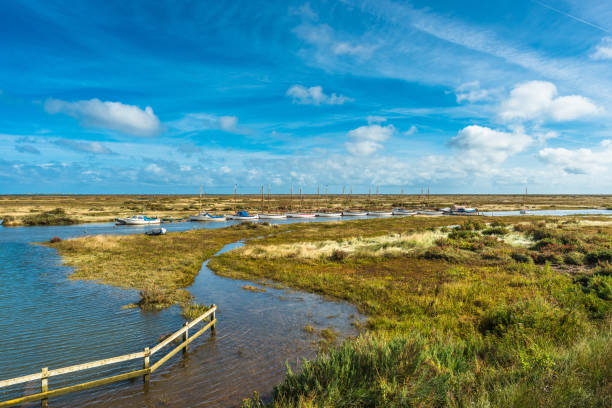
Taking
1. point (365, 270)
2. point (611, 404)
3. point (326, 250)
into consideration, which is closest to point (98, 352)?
point (611, 404)

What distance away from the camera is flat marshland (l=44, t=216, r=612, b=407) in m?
6.41

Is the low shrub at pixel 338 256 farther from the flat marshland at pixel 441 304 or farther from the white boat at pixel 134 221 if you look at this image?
the white boat at pixel 134 221

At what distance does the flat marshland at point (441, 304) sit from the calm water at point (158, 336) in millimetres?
1514

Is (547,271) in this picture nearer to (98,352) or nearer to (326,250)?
(326,250)

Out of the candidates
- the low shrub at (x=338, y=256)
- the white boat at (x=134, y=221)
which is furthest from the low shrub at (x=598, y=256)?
the white boat at (x=134, y=221)

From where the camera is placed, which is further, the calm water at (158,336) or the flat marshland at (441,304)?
the calm water at (158,336)

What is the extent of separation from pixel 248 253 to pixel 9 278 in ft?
57.3

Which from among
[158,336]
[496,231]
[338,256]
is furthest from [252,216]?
[158,336]

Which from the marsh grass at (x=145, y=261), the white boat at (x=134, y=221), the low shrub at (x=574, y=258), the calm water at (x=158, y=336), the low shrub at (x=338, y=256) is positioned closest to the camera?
the calm water at (x=158, y=336)

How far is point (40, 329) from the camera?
1307 cm

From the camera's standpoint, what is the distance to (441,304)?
614 inches

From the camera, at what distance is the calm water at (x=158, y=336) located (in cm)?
901

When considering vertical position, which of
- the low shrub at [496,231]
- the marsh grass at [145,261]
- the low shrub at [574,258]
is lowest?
the marsh grass at [145,261]

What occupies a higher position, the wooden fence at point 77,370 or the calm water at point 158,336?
the wooden fence at point 77,370
